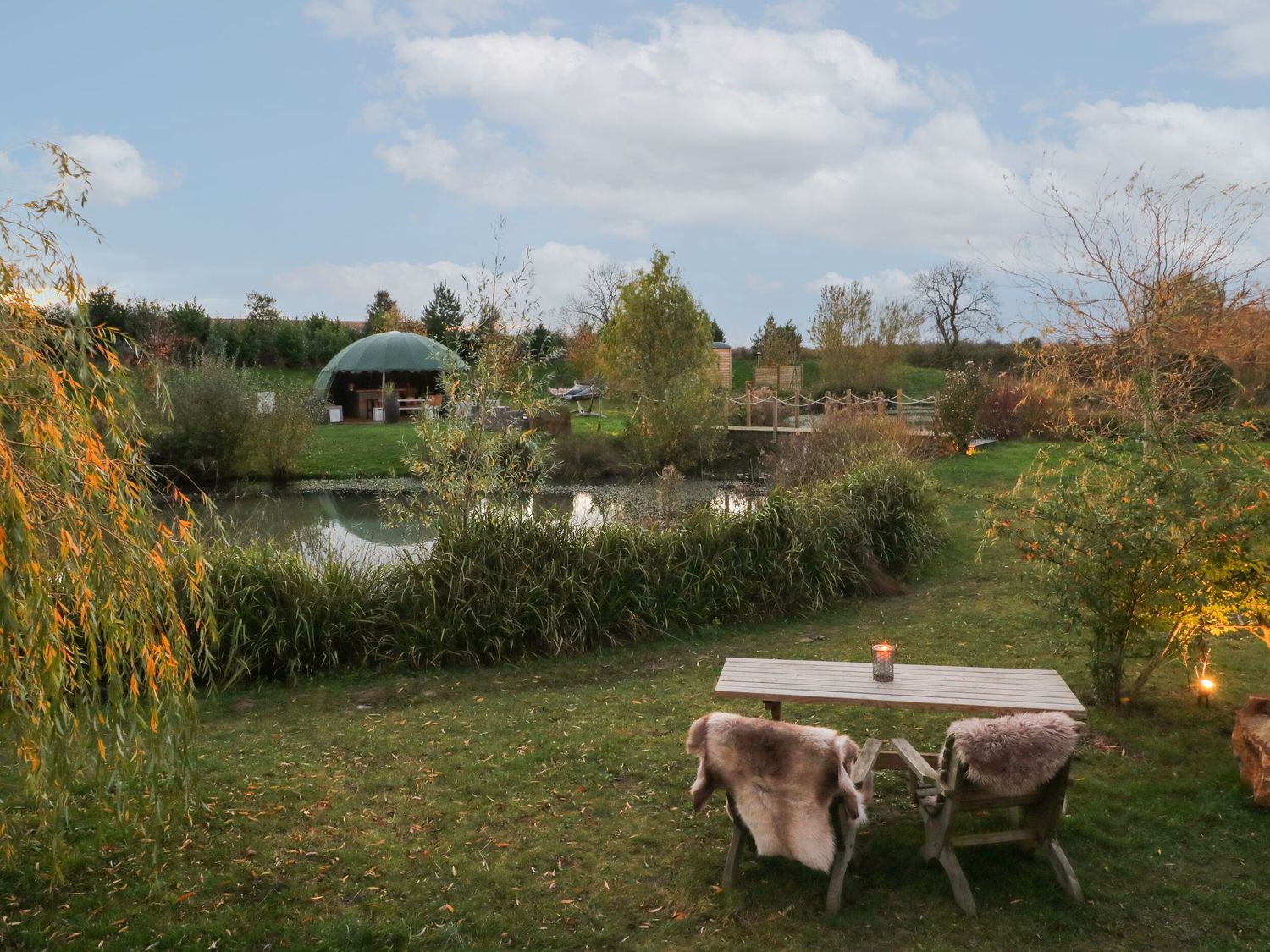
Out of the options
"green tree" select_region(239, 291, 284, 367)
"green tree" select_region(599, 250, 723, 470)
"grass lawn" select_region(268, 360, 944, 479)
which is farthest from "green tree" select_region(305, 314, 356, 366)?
"green tree" select_region(599, 250, 723, 470)

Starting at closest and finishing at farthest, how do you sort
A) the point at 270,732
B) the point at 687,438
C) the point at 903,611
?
the point at 270,732 → the point at 903,611 → the point at 687,438

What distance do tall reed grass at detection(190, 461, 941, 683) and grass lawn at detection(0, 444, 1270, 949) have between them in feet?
2.81

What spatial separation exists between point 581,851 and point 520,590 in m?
3.68

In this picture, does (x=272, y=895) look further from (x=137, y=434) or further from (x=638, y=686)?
(x=638, y=686)

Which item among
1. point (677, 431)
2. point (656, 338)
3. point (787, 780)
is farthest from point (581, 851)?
point (656, 338)

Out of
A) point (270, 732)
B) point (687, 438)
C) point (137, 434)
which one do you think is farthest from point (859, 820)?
point (687, 438)

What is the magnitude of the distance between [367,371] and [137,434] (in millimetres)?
28251

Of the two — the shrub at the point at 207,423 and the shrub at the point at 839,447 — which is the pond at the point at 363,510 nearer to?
the shrub at the point at 839,447

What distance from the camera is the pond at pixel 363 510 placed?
11.3 m

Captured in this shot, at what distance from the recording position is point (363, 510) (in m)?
18.3

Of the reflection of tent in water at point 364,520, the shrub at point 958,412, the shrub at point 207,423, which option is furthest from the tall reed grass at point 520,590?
the shrub at point 207,423

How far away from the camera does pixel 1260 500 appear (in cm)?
499

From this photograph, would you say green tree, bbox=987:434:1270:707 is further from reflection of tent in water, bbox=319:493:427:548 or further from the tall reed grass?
reflection of tent in water, bbox=319:493:427:548

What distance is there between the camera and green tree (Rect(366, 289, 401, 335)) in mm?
43934
